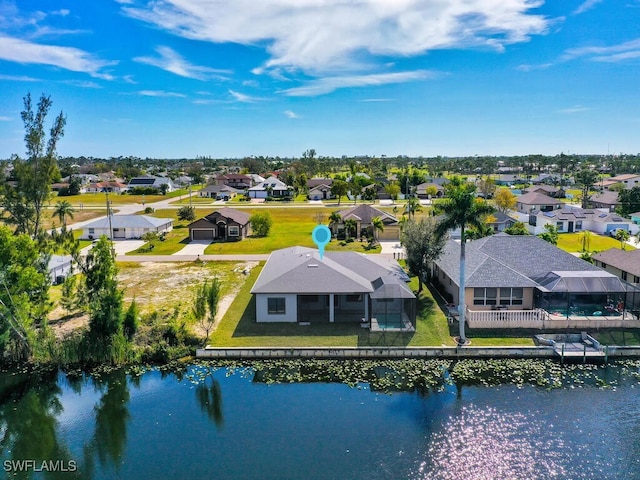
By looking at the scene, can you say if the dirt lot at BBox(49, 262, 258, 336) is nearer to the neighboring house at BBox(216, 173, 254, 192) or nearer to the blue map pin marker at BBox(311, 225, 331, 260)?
the blue map pin marker at BBox(311, 225, 331, 260)

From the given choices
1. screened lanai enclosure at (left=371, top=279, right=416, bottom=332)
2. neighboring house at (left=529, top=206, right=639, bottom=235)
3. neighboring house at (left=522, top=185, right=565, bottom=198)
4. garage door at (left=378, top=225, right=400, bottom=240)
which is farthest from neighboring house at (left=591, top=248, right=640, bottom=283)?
neighboring house at (left=522, top=185, right=565, bottom=198)

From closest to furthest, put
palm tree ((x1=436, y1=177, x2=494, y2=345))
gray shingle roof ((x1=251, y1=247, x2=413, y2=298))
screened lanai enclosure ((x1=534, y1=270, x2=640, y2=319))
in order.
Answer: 1. palm tree ((x1=436, y1=177, x2=494, y2=345))
2. screened lanai enclosure ((x1=534, y1=270, x2=640, y2=319))
3. gray shingle roof ((x1=251, y1=247, x2=413, y2=298))

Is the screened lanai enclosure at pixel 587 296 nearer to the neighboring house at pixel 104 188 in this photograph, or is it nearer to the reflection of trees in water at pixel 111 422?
the reflection of trees in water at pixel 111 422

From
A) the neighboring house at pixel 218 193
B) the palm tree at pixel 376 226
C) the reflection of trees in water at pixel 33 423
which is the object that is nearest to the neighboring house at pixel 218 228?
the palm tree at pixel 376 226

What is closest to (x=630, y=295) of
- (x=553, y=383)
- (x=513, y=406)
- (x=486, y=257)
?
(x=486, y=257)

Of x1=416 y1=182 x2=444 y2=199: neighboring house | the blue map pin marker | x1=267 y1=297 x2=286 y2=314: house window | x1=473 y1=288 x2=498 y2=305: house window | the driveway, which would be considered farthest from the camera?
x1=416 y1=182 x2=444 y2=199: neighboring house

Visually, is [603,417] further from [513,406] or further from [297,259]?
[297,259]
